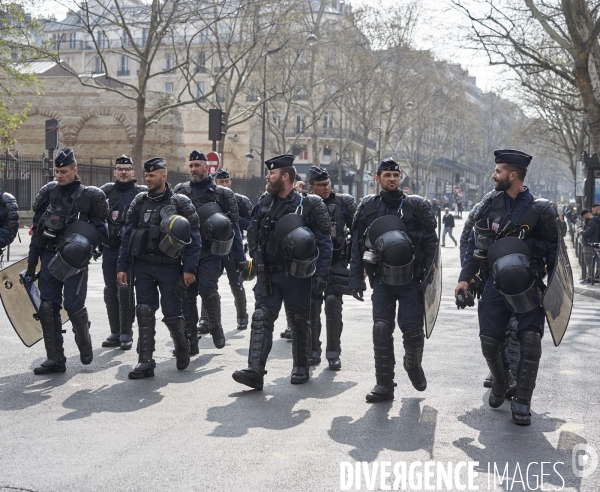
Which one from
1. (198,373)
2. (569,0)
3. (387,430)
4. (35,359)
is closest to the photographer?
(387,430)

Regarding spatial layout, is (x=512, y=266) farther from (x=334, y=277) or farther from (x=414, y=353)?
(x=334, y=277)

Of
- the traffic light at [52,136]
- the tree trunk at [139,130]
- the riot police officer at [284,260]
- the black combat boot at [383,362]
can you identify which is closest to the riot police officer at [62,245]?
the riot police officer at [284,260]

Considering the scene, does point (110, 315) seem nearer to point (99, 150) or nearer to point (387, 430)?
point (387, 430)

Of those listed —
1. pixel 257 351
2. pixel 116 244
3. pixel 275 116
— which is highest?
pixel 275 116

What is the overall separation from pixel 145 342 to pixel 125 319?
154cm

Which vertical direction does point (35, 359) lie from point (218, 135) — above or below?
below

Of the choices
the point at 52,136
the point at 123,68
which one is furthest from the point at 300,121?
the point at 52,136

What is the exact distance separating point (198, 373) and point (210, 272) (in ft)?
5.10

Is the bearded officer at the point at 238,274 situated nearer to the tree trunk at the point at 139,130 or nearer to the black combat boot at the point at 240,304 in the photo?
the black combat boot at the point at 240,304

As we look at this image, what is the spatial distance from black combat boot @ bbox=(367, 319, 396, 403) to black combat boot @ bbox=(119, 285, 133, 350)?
9.85ft

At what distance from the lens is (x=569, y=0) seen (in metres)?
20.3

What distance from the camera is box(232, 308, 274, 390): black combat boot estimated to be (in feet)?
22.2

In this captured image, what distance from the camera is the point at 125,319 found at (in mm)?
8852

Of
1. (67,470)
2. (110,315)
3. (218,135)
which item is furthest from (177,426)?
(218,135)
